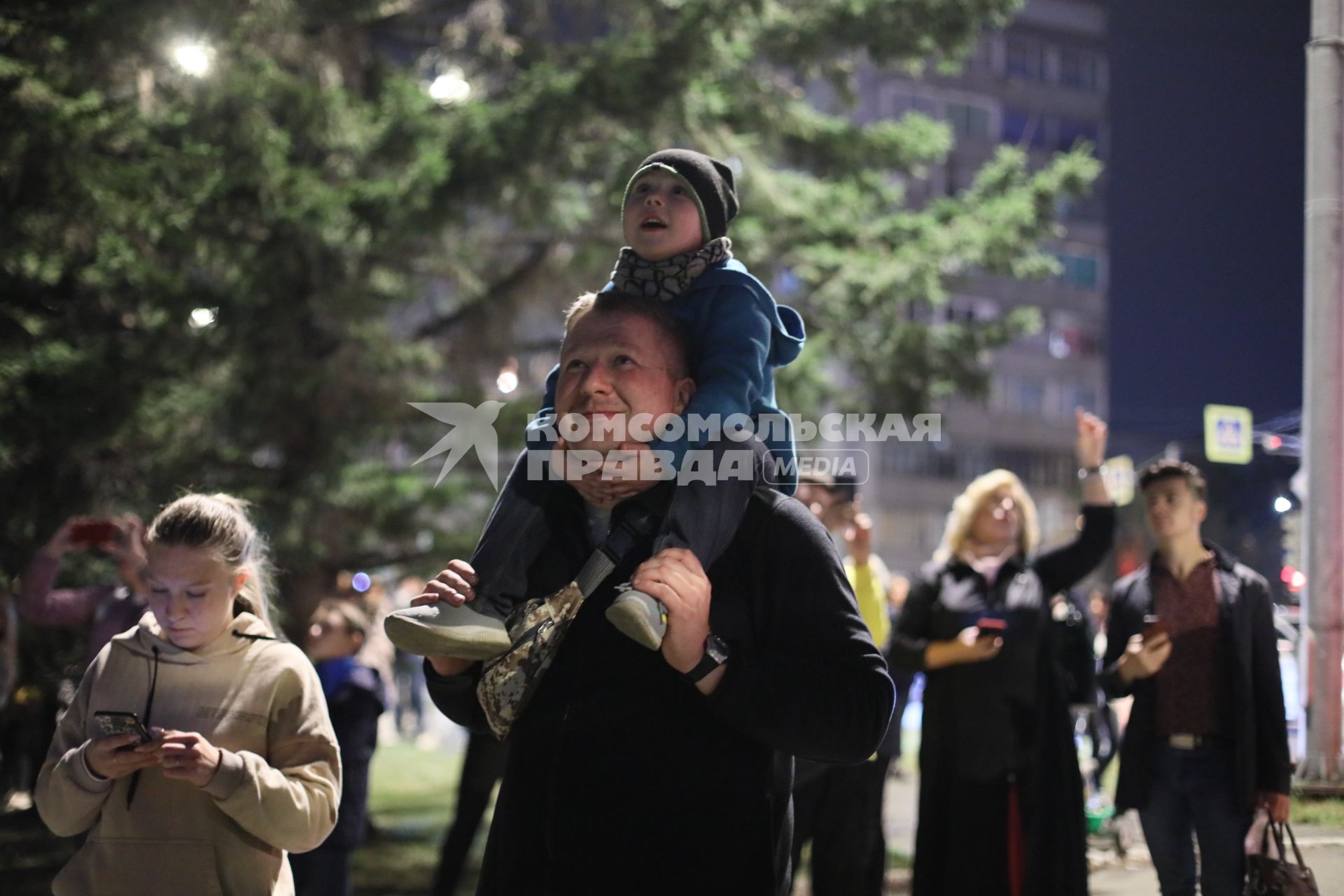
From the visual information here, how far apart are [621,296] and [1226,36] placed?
397 cm

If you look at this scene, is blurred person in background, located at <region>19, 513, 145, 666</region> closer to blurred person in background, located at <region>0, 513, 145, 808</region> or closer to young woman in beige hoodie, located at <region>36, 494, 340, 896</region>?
blurred person in background, located at <region>0, 513, 145, 808</region>

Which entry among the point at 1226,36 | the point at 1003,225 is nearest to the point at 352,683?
the point at 1226,36

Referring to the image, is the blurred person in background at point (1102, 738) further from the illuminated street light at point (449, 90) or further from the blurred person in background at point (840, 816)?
the illuminated street light at point (449, 90)

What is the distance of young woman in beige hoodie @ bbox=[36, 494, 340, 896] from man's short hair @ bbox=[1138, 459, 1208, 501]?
2758 millimetres

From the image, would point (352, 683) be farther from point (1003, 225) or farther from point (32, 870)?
point (1003, 225)

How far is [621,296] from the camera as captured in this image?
2.36 metres

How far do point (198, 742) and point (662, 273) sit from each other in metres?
1.34

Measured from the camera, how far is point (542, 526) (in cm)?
233

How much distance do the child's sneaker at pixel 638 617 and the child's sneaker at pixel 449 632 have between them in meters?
0.24

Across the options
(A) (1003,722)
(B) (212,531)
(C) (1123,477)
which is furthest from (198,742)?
(C) (1123,477)

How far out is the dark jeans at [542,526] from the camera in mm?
2170

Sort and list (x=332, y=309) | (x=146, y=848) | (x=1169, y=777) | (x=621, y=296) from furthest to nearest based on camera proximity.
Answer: (x=332, y=309) < (x=1169, y=777) < (x=146, y=848) < (x=621, y=296)

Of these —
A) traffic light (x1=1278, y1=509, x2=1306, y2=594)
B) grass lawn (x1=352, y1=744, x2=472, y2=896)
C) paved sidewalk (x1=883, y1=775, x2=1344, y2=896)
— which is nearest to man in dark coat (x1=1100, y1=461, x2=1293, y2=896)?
paved sidewalk (x1=883, y1=775, x2=1344, y2=896)

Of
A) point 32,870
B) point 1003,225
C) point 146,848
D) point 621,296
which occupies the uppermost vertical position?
point 1003,225
